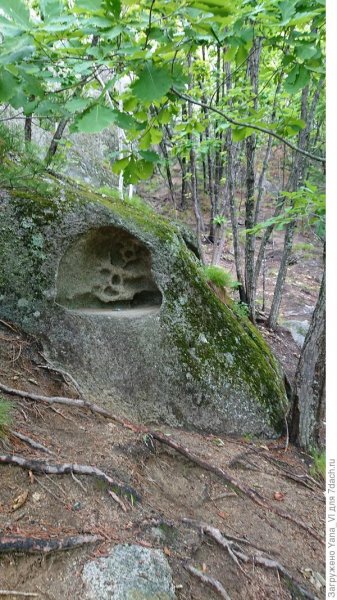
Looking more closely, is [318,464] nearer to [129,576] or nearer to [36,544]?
[129,576]

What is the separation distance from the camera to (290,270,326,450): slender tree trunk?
4305mm

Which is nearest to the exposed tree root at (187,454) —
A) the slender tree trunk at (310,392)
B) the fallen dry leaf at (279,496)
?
the fallen dry leaf at (279,496)

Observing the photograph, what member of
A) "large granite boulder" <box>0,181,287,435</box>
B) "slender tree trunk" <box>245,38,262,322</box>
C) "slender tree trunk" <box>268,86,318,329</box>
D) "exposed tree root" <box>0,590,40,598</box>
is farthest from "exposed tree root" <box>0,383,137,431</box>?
"slender tree trunk" <box>268,86,318,329</box>

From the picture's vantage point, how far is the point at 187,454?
3.38 metres

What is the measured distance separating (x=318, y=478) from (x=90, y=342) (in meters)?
2.89

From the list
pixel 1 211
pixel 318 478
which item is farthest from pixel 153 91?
pixel 318 478

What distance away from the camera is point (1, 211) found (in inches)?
153

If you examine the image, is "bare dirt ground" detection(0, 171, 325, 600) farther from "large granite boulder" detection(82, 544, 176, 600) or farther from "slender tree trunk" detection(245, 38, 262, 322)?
"slender tree trunk" detection(245, 38, 262, 322)

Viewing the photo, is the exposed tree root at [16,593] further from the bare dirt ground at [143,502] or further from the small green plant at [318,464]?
the small green plant at [318,464]

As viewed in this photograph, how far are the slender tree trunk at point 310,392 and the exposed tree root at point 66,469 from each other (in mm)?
2627

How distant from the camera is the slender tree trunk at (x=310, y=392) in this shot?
4305mm

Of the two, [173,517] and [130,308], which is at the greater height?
[130,308]
